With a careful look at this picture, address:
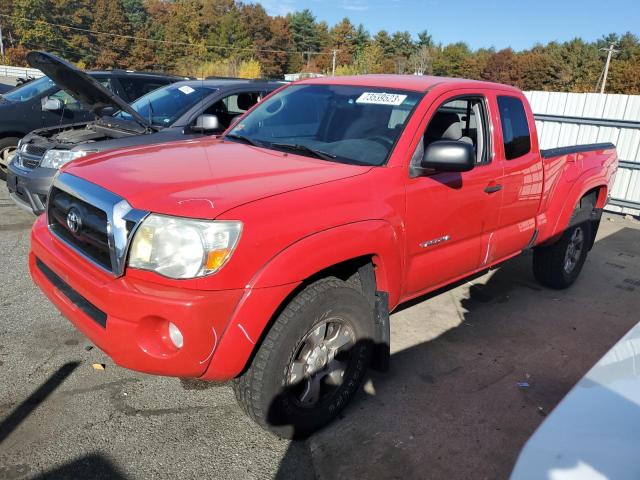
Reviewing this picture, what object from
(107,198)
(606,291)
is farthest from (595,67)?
(107,198)

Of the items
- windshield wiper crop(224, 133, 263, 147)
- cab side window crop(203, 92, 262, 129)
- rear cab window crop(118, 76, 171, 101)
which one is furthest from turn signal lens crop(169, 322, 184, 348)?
rear cab window crop(118, 76, 171, 101)

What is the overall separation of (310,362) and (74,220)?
1.45 meters

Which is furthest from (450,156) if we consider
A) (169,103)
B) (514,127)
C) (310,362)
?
(169,103)

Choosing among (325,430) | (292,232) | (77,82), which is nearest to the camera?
(292,232)

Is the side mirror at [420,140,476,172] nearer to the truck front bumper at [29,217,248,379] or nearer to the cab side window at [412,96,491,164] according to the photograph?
the cab side window at [412,96,491,164]

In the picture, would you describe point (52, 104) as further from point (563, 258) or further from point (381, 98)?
point (563, 258)

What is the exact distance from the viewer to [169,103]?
20.8 ft

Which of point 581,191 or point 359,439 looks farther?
point 581,191

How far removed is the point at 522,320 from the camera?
4.52 metres

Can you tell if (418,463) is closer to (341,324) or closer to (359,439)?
(359,439)

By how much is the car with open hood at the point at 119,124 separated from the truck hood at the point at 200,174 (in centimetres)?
170

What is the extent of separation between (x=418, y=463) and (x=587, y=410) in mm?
1353

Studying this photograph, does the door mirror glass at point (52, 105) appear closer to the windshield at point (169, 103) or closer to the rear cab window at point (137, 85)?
the rear cab window at point (137, 85)

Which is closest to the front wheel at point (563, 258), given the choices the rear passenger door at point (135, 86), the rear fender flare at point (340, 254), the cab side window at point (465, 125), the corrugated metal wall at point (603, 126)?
the cab side window at point (465, 125)
